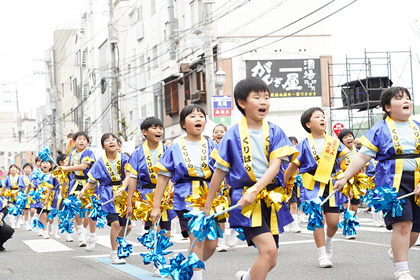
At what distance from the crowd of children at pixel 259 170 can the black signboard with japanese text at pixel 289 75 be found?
73.7ft

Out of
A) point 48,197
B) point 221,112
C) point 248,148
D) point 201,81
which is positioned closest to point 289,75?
point 201,81

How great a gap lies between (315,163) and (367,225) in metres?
6.43

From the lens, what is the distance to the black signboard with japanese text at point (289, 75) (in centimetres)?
3209

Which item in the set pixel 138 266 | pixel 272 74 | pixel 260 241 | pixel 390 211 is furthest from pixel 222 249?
pixel 272 74

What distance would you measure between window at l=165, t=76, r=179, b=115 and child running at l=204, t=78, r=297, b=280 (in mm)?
34379

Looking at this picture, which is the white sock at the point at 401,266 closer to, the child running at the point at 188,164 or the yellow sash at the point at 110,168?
the child running at the point at 188,164

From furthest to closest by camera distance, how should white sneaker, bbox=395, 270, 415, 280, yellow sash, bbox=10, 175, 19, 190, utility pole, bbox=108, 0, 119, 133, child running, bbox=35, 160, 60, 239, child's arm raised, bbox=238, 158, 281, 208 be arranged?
1. utility pole, bbox=108, 0, 119, 133
2. yellow sash, bbox=10, 175, 19, 190
3. child running, bbox=35, 160, 60, 239
4. white sneaker, bbox=395, 270, 415, 280
5. child's arm raised, bbox=238, 158, 281, 208

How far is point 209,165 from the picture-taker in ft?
23.0

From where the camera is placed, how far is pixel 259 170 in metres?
5.30

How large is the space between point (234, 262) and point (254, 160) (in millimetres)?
4001

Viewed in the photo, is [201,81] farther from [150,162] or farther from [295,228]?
[150,162]

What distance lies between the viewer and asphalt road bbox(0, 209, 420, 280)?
7.75 m

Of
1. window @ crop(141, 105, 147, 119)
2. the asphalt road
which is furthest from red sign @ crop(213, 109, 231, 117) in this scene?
window @ crop(141, 105, 147, 119)

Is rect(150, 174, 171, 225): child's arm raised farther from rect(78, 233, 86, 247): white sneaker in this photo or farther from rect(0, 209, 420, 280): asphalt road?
rect(78, 233, 86, 247): white sneaker
